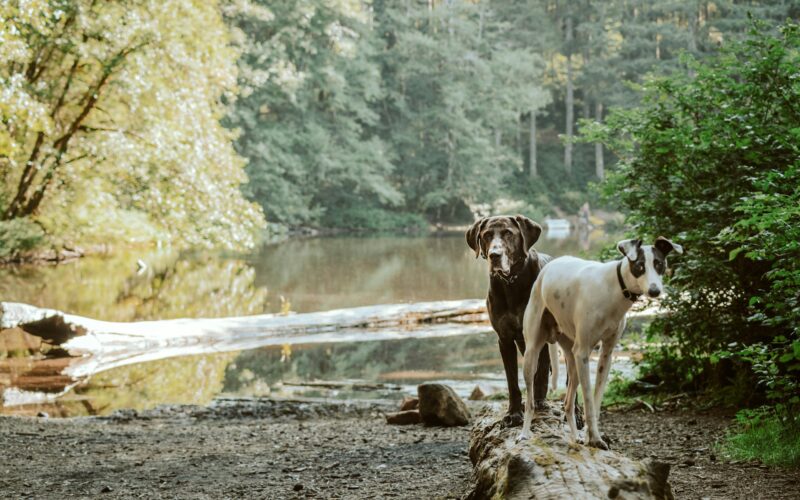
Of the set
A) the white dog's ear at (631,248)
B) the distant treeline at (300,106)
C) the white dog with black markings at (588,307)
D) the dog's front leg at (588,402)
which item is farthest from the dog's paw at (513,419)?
Result: the distant treeline at (300,106)

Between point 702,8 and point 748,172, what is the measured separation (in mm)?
57876

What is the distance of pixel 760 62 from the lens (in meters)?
8.30

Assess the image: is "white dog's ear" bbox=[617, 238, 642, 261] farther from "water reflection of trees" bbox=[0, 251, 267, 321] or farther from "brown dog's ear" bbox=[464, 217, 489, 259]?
"water reflection of trees" bbox=[0, 251, 267, 321]

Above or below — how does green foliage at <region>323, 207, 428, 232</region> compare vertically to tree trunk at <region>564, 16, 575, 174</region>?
below

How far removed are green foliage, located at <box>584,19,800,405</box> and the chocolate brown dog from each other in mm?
2242

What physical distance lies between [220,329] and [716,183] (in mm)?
12529

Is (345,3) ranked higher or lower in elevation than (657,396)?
higher

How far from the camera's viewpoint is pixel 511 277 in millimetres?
5719

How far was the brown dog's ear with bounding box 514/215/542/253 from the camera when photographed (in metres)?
5.60

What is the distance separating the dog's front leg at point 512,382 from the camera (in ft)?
19.5

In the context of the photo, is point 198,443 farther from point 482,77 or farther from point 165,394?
point 482,77

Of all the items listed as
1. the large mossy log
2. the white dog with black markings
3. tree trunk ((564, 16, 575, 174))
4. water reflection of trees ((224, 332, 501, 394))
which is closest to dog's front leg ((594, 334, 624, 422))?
the white dog with black markings

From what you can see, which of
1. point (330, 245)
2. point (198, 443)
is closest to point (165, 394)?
point (198, 443)

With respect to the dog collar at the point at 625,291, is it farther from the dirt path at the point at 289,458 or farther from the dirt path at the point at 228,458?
the dirt path at the point at 228,458
